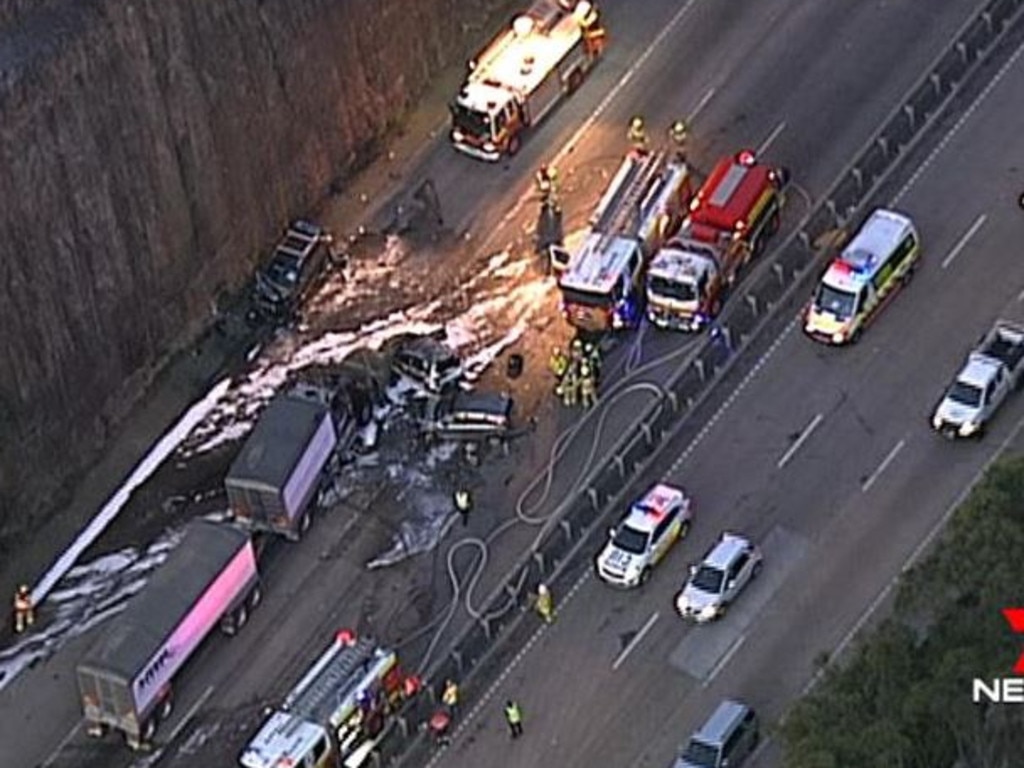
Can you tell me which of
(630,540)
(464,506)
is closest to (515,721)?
(630,540)

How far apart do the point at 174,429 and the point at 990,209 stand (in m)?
21.3

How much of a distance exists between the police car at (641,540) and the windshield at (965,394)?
6907 mm

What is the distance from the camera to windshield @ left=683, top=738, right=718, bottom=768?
213 feet

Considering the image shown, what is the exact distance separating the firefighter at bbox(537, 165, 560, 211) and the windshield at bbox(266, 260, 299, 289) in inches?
269

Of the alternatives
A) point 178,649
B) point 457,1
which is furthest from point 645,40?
point 178,649

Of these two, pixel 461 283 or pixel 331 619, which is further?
pixel 461 283

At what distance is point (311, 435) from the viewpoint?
238 ft

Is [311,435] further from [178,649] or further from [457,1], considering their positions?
[457,1]

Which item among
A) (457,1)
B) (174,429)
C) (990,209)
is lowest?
(174,429)

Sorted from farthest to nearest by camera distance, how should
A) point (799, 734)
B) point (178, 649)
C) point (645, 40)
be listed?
point (645, 40) < point (178, 649) < point (799, 734)

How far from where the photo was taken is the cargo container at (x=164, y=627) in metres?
68.1

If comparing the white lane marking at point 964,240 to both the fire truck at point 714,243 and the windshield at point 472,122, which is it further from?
the windshield at point 472,122

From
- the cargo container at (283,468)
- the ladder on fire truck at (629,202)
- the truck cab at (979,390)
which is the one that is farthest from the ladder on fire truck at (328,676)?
the truck cab at (979,390)

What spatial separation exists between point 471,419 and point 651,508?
584 centimetres
